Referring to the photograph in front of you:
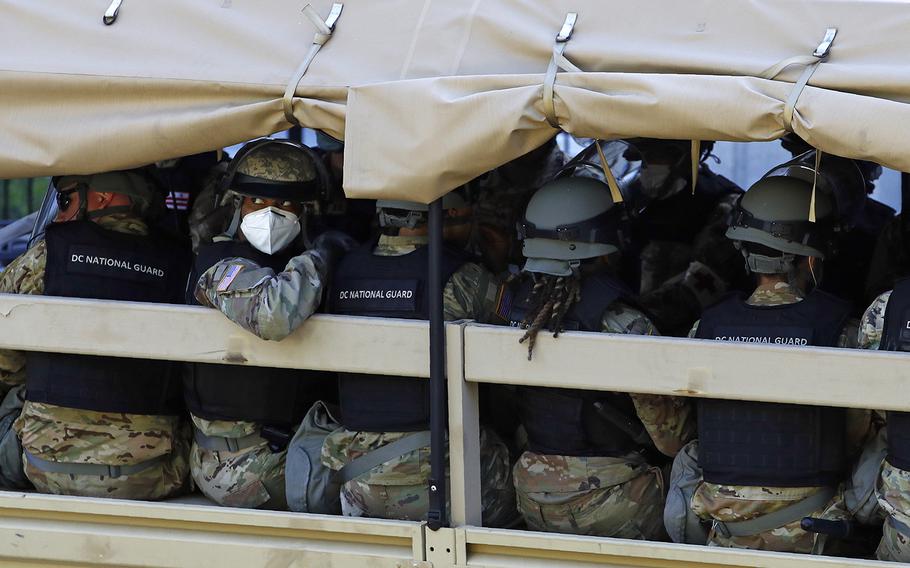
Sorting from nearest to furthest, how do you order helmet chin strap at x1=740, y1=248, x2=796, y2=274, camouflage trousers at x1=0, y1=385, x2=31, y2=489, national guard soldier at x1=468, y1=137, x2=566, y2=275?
helmet chin strap at x1=740, y1=248, x2=796, y2=274, camouflage trousers at x1=0, y1=385, x2=31, y2=489, national guard soldier at x1=468, y1=137, x2=566, y2=275

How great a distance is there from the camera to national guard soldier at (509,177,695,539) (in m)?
3.63

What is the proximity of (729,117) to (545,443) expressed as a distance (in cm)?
127

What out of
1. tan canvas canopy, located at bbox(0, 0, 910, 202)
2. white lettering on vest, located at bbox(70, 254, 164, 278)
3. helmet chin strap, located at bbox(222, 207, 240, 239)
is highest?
tan canvas canopy, located at bbox(0, 0, 910, 202)

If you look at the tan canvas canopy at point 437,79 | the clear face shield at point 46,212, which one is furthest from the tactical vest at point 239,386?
the clear face shield at point 46,212

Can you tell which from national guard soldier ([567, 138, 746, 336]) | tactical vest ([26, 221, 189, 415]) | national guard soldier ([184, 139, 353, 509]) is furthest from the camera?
national guard soldier ([567, 138, 746, 336])

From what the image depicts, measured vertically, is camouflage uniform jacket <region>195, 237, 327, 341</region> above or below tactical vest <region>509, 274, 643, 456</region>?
above

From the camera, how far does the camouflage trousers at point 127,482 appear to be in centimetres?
413

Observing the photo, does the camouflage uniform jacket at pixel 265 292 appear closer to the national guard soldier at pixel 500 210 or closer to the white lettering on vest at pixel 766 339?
the national guard soldier at pixel 500 210

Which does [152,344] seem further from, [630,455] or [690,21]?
[690,21]

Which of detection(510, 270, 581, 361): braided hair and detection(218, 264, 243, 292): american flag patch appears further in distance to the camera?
detection(218, 264, 243, 292): american flag patch

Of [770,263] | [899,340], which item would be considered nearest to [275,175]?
[770,263]

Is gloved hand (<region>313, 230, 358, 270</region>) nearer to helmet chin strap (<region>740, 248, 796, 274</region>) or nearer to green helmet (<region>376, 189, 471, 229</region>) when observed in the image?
green helmet (<region>376, 189, 471, 229</region>)

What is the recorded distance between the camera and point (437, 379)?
3.41 m

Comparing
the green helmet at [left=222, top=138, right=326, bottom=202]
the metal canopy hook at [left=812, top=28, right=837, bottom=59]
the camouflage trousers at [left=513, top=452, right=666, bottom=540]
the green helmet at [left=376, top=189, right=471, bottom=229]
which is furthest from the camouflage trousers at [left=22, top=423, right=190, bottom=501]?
the metal canopy hook at [left=812, top=28, right=837, bottom=59]
